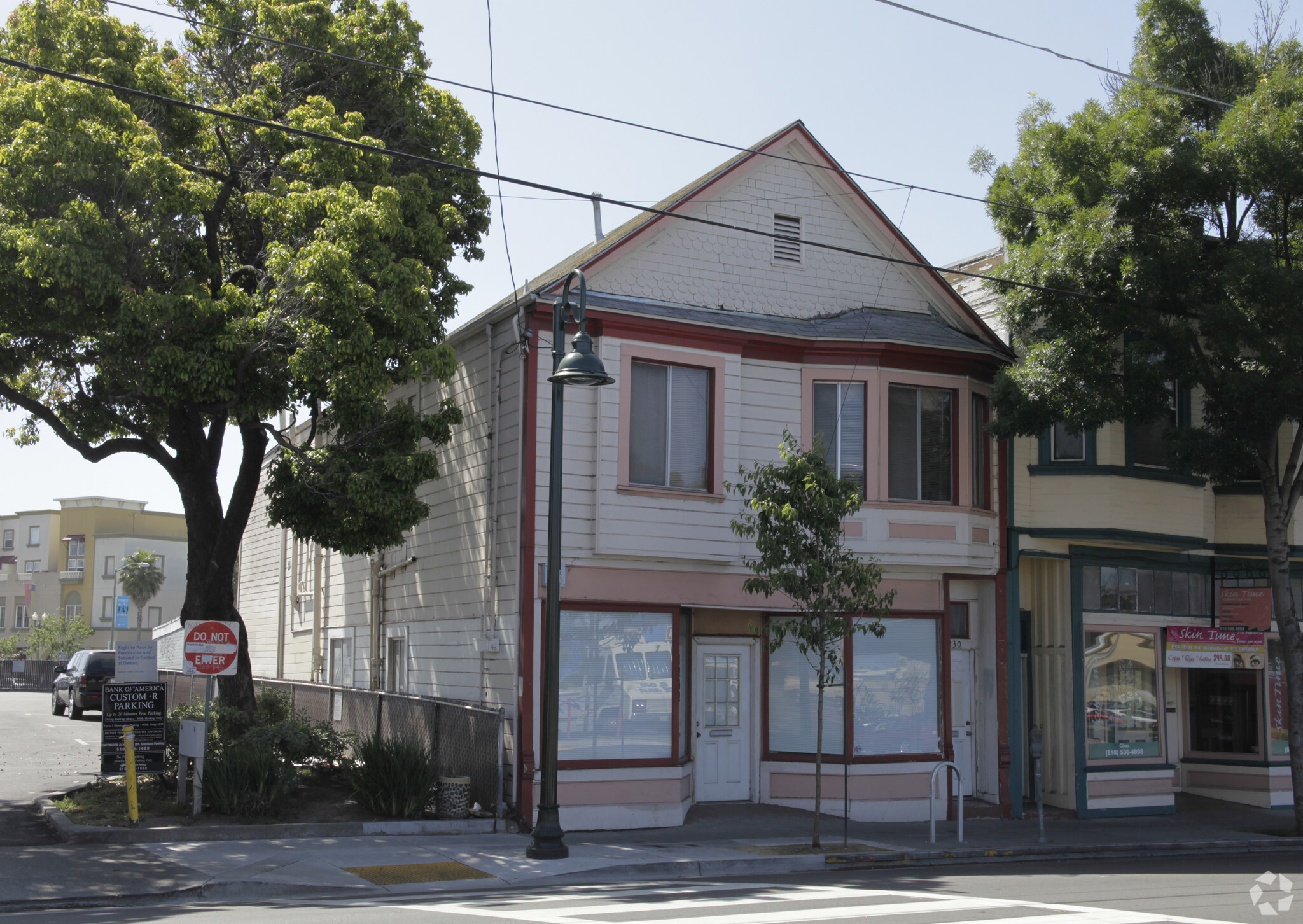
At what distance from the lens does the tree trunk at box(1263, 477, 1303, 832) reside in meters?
16.2

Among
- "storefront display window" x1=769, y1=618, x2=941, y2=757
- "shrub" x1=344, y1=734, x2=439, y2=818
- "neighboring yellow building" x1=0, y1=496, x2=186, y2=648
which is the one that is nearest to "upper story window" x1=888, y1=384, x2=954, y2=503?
"storefront display window" x1=769, y1=618, x2=941, y2=757

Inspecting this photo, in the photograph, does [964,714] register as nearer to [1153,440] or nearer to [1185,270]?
[1153,440]

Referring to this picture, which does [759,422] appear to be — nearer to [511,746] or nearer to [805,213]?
[805,213]

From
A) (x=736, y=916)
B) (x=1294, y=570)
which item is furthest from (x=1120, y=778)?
(x=736, y=916)

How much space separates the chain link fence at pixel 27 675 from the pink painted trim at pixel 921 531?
53529mm

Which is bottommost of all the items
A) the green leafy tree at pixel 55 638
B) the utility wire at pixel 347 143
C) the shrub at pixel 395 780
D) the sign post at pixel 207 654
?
the green leafy tree at pixel 55 638

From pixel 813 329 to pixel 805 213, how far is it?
1.99m

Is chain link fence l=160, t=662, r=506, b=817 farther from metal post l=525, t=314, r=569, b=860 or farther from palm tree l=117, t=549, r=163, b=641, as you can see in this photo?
palm tree l=117, t=549, r=163, b=641

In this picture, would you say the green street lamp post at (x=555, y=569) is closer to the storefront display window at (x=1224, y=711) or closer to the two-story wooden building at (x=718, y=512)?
the two-story wooden building at (x=718, y=512)

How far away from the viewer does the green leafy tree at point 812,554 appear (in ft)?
44.2

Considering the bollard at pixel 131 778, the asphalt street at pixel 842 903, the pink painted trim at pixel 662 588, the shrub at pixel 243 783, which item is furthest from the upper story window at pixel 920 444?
the bollard at pixel 131 778

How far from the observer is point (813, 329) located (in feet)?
55.2

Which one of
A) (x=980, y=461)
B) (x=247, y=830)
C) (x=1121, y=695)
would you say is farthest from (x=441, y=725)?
(x=1121, y=695)

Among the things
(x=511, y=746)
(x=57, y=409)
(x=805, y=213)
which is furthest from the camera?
(x=805, y=213)
